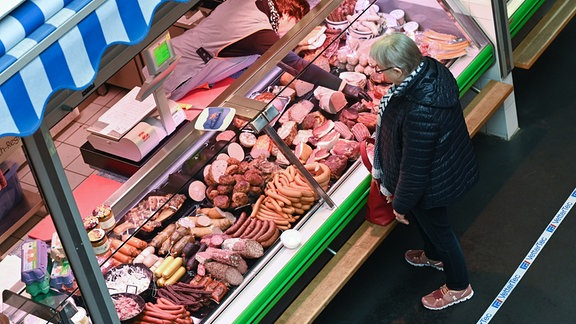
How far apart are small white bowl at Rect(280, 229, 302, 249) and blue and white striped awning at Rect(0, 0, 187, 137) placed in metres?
1.98

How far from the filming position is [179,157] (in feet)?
17.6

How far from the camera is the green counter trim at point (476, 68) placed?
268 inches

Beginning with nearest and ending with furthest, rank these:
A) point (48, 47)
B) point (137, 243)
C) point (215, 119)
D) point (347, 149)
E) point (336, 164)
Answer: point (48, 47)
point (215, 119)
point (137, 243)
point (336, 164)
point (347, 149)

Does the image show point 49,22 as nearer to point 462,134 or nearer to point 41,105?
point 41,105

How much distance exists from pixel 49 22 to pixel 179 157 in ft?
4.93

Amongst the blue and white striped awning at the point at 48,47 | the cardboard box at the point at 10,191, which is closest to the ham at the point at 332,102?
the cardboard box at the point at 10,191

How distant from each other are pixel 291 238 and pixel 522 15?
2896mm

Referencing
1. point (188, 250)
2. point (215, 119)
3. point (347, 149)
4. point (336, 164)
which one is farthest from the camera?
point (347, 149)

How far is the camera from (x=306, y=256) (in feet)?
19.1

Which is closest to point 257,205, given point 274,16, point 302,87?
point 302,87

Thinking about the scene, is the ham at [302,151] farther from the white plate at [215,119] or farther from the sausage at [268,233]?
the white plate at [215,119]

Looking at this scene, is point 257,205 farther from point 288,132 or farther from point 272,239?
point 288,132

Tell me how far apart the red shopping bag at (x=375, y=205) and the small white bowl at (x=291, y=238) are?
0.54 meters

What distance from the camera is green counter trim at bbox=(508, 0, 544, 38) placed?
7.36 metres
